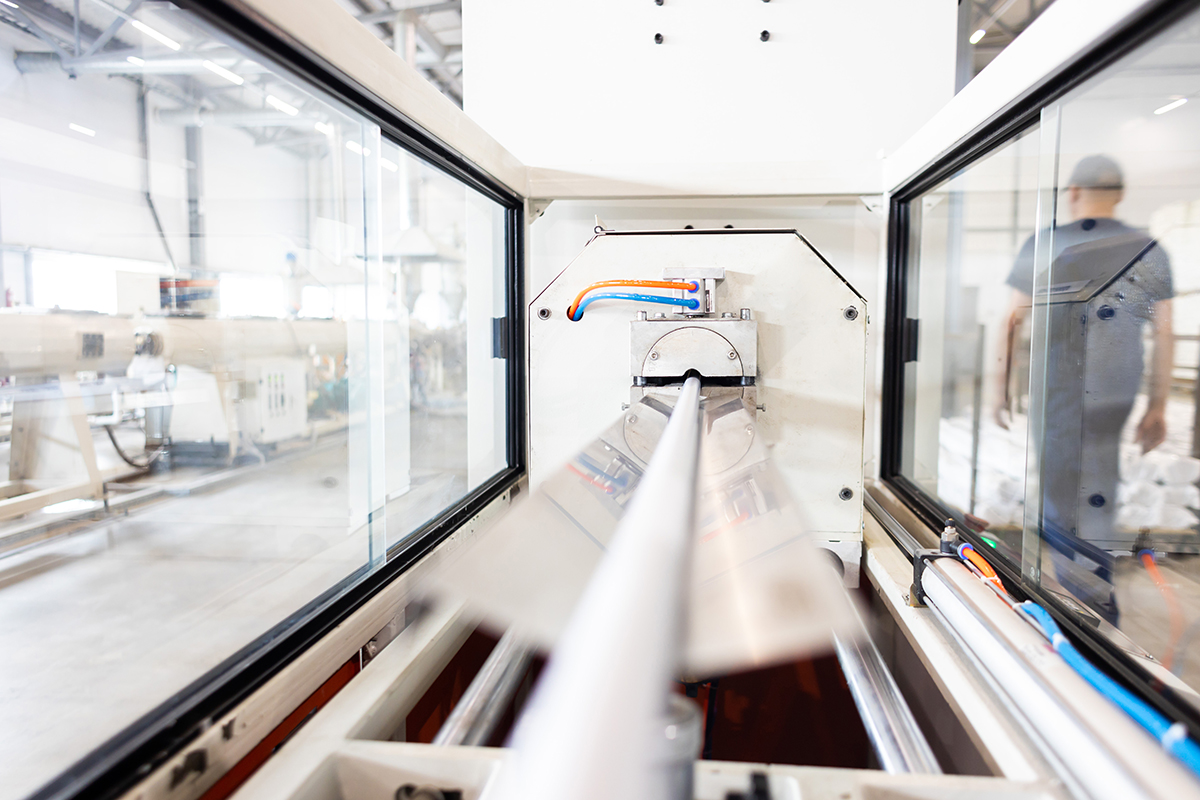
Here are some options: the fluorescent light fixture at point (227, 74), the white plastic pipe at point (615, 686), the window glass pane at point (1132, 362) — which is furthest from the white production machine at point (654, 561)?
the fluorescent light fixture at point (227, 74)

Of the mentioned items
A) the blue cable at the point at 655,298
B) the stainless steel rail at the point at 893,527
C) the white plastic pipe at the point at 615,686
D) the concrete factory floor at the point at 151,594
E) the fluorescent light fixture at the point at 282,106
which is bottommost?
the concrete factory floor at the point at 151,594

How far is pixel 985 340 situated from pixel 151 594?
16.4 feet

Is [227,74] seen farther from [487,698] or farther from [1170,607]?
[1170,607]

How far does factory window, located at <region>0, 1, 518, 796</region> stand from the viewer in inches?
67.6

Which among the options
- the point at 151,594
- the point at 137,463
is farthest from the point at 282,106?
the point at 151,594

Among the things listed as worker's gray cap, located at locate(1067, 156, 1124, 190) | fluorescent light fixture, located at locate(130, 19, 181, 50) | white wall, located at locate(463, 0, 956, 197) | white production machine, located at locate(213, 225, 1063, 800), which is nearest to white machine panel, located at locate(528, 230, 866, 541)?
white production machine, located at locate(213, 225, 1063, 800)

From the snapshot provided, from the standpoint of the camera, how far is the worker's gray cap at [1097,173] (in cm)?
209

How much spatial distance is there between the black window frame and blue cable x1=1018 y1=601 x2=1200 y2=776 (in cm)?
3

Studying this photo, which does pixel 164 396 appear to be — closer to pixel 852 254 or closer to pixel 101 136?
pixel 101 136

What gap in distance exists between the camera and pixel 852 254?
168 centimetres

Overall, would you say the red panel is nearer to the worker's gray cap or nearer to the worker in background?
the worker in background

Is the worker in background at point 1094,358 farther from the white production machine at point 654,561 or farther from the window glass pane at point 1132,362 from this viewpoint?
the white production machine at point 654,561

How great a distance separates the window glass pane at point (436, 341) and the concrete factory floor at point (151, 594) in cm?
17

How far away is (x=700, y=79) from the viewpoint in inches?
66.0
